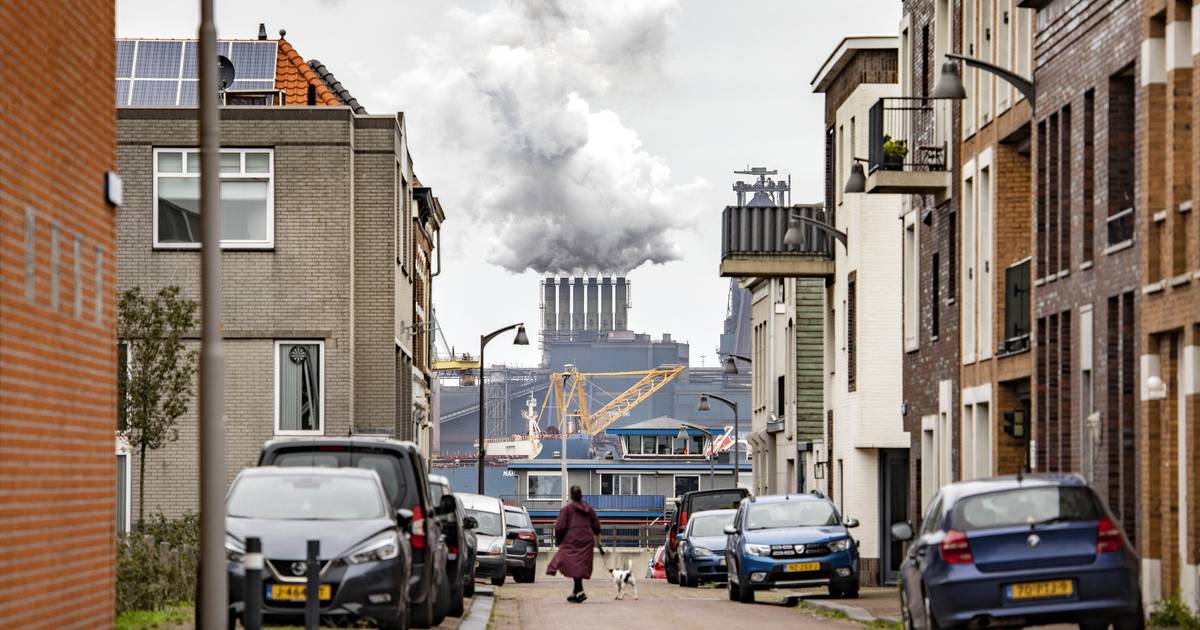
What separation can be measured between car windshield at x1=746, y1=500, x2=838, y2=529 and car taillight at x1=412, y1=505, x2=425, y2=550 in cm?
1242

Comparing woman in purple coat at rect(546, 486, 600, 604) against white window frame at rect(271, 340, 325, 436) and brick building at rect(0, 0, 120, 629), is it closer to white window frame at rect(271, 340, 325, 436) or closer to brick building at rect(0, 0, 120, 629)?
white window frame at rect(271, 340, 325, 436)

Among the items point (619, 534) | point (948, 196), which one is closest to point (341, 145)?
point (948, 196)

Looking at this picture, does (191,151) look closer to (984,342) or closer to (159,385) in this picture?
(159,385)

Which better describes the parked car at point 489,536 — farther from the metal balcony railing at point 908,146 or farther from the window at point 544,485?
the window at point 544,485

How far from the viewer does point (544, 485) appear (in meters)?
141

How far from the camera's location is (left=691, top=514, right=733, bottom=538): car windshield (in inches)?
1583

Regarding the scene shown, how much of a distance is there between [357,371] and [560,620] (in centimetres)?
1817

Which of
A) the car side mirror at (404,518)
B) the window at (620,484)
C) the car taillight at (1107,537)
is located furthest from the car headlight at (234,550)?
the window at (620,484)

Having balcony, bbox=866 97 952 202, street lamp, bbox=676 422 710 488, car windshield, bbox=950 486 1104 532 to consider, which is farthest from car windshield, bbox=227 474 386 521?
street lamp, bbox=676 422 710 488

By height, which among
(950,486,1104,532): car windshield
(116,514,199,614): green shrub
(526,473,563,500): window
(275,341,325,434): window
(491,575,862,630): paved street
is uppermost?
(275,341,325,434): window

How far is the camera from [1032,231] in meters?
29.2

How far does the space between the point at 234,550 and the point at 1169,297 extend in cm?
977

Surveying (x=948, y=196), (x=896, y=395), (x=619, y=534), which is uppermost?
(x=948, y=196)

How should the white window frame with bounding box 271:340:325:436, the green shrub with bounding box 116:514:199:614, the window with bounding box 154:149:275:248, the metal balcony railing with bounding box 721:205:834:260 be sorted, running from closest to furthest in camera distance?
the green shrub with bounding box 116:514:199:614, the window with bounding box 154:149:275:248, the white window frame with bounding box 271:340:325:436, the metal balcony railing with bounding box 721:205:834:260
